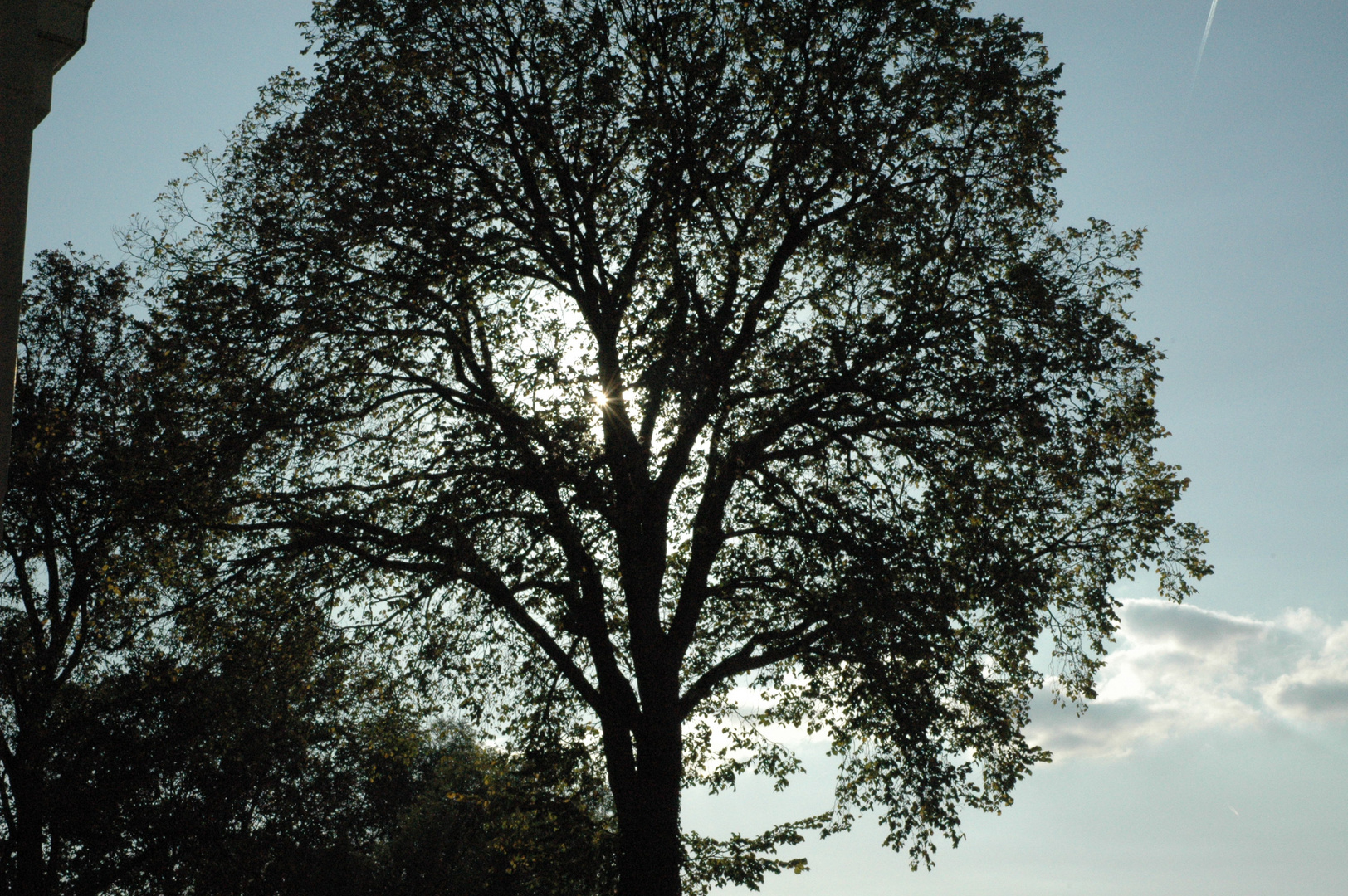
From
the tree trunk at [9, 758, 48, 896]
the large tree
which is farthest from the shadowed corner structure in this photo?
the tree trunk at [9, 758, 48, 896]

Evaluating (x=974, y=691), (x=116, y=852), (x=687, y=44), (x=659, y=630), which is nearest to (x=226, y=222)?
(x=687, y=44)

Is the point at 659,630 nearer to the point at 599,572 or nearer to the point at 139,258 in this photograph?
the point at 599,572

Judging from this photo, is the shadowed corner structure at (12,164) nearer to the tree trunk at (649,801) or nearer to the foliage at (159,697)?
the foliage at (159,697)

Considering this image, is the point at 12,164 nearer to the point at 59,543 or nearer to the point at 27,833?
the point at 59,543

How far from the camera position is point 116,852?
74.9 feet

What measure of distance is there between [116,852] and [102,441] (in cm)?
1384

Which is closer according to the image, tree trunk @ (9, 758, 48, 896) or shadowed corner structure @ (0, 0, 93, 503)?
shadowed corner structure @ (0, 0, 93, 503)

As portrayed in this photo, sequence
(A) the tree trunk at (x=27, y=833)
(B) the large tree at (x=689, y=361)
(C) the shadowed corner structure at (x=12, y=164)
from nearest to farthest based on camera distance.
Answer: (C) the shadowed corner structure at (x=12, y=164) → (B) the large tree at (x=689, y=361) → (A) the tree trunk at (x=27, y=833)

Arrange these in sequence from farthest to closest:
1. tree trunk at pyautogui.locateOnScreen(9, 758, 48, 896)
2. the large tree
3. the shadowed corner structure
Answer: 1. tree trunk at pyautogui.locateOnScreen(9, 758, 48, 896)
2. the large tree
3. the shadowed corner structure

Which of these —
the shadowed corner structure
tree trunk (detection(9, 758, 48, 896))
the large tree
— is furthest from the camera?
tree trunk (detection(9, 758, 48, 896))

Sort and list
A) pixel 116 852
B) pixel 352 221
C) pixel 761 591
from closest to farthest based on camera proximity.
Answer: pixel 352 221
pixel 761 591
pixel 116 852

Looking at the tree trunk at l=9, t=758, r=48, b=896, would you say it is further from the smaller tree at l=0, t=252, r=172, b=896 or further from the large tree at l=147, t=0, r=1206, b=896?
the large tree at l=147, t=0, r=1206, b=896

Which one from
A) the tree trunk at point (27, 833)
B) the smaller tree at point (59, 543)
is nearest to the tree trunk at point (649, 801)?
the smaller tree at point (59, 543)

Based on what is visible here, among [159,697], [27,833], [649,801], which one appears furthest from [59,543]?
[649,801]
